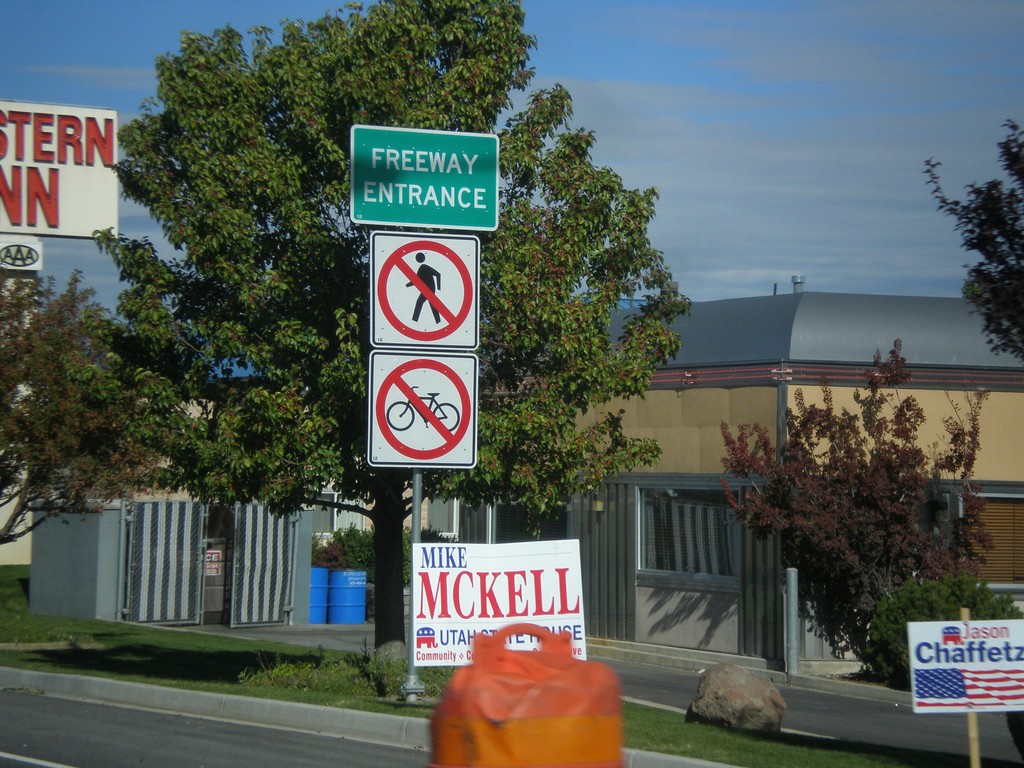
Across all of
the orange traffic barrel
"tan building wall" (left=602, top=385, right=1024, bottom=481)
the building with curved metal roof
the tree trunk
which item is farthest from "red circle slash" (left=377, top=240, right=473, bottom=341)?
the building with curved metal roof

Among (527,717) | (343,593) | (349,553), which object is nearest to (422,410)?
(527,717)

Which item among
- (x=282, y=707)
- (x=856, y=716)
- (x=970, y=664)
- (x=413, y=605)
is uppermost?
(x=413, y=605)

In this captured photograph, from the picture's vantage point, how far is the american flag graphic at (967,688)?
7.65 metres

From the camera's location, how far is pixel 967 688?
25.1 feet

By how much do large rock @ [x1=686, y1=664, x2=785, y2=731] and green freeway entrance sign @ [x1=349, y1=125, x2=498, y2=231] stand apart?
5.19 m

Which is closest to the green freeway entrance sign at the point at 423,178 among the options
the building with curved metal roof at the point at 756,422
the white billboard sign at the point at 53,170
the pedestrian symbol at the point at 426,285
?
the pedestrian symbol at the point at 426,285

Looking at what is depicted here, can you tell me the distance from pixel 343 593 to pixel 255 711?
15.2 meters

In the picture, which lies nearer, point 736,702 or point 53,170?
point 736,702

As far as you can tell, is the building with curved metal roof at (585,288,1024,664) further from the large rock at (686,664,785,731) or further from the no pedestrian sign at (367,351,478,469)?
the no pedestrian sign at (367,351,478,469)

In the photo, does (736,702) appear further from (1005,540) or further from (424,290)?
(1005,540)

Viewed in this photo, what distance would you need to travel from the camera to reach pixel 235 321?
1438 centimetres

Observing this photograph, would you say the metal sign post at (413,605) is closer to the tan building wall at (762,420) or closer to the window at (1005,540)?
the tan building wall at (762,420)

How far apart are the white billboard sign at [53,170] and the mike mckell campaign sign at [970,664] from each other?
20209 mm

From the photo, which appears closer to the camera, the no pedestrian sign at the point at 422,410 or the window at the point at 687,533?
the no pedestrian sign at the point at 422,410
